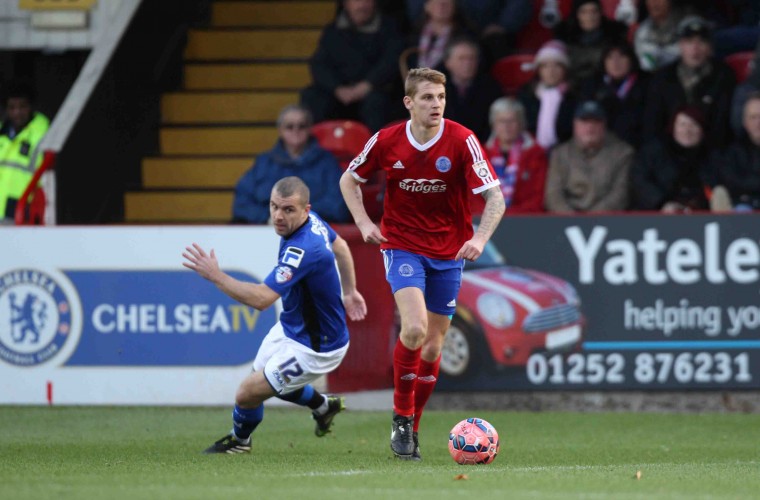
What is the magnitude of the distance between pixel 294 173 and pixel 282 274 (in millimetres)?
4948

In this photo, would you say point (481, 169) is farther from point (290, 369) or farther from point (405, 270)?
Result: point (290, 369)

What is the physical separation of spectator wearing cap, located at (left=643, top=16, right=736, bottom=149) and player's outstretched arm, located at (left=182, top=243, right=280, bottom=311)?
593 centimetres

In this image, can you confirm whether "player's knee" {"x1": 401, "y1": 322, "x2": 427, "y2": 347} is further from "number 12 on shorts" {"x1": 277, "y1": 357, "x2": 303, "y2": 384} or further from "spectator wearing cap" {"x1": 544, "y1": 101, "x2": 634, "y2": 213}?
"spectator wearing cap" {"x1": 544, "y1": 101, "x2": 634, "y2": 213}

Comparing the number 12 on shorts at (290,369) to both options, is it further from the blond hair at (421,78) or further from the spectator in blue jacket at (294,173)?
the spectator in blue jacket at (294,173)

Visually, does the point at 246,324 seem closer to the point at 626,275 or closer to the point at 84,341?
the point at 84,341

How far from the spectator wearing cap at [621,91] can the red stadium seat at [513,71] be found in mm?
1045

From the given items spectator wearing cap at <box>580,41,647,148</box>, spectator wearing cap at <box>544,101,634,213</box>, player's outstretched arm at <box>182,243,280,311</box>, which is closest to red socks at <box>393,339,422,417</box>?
player's outstretched arm at <box>182,243,280,311</box>

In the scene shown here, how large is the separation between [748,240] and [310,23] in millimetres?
6886

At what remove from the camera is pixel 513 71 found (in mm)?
15539

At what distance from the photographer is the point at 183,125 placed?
1698cm

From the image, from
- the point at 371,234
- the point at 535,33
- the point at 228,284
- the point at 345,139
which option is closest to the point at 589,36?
the point at 535,33

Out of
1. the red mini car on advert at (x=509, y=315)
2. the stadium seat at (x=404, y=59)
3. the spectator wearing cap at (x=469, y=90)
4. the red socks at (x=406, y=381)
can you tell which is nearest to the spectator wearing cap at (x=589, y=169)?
the red mini car on advert at (x=509, y=315)

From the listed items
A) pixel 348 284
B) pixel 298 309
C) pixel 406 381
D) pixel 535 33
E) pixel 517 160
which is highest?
pixel 535 33

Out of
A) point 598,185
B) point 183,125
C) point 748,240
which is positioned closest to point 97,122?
point 183,125
